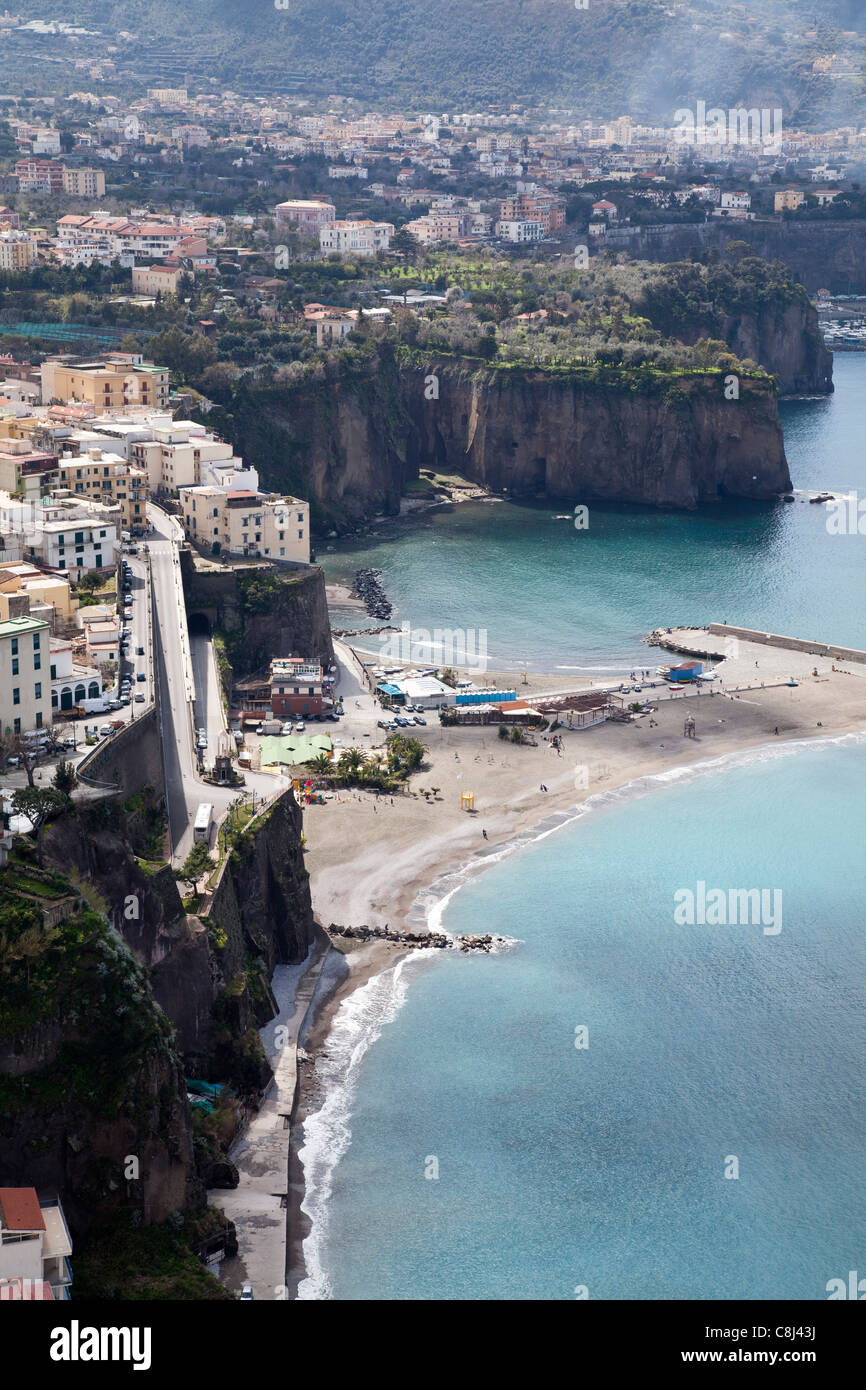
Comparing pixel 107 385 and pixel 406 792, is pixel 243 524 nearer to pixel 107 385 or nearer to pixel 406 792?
pixel 107 385

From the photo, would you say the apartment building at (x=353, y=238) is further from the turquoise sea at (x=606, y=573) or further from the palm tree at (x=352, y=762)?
the palm tree at (x=352, y=762)

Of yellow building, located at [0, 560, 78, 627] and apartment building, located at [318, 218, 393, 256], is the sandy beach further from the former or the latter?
apartment building, located at [318, 218, 393, 256]

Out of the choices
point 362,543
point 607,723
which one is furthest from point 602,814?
point 362,543

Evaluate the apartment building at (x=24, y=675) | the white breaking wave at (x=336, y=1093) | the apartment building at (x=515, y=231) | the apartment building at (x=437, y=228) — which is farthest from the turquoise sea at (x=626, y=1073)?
the apartment building at (x=515, y=231)

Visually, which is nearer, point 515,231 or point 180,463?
point 180,463

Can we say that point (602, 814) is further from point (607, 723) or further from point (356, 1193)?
point (356, 1193)

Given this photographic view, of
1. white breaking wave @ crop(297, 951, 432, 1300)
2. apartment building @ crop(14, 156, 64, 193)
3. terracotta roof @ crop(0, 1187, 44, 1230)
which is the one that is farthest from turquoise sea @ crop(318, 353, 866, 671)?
apartment building @ crop(14, 156, 64, 193)

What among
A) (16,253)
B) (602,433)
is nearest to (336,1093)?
(602,433)
